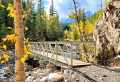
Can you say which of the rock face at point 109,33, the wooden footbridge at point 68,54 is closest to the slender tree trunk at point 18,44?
the wooden footbridge at point 68,54

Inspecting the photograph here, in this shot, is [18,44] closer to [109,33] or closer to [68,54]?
[68,54]

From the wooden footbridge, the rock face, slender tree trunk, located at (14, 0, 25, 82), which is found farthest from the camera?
the rock face

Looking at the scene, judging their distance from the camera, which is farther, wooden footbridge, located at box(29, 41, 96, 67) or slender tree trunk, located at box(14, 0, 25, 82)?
wooden footbridge, located at box(29, 41, 96, 67)

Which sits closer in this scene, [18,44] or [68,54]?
[18,44]

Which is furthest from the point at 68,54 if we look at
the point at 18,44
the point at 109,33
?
the point at 18,44

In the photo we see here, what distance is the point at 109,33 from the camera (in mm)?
7203

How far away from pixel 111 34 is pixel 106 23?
3.27ft

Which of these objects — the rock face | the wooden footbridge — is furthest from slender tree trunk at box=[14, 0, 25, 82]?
the rock face

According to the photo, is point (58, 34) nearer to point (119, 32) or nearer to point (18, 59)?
point (119, 32)

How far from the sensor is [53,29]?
33.8m

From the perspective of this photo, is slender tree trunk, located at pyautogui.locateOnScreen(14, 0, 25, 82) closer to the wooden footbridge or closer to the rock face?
the wooden footbridge

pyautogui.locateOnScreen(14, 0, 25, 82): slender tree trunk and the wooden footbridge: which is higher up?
pyautogui.locateOnScreen(14, 0, 25, 82): slender tree trunk

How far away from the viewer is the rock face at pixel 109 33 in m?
6.57

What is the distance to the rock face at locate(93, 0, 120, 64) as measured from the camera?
21.5 ft
